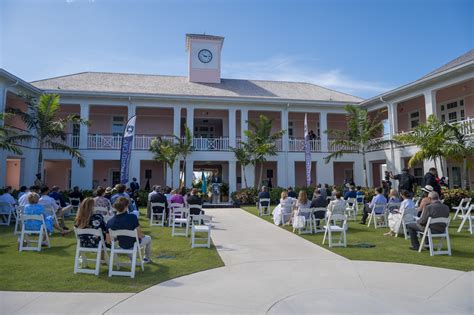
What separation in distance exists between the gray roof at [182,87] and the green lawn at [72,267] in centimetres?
1390

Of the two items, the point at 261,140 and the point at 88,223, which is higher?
the point at 261,140

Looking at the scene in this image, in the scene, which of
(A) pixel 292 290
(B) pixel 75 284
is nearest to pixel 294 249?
(A) pixel 292 290

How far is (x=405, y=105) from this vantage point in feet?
72.8

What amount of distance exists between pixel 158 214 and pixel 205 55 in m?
17.6

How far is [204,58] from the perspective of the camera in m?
25.7

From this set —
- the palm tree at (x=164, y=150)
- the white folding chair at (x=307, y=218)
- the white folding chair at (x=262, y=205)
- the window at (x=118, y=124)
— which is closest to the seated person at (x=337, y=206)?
the white folding chair at (x=307, y=218)

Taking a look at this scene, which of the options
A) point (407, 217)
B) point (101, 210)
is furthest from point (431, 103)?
point (101, 210)

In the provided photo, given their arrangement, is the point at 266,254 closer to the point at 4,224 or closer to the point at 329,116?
the point at 4,224

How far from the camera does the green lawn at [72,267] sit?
4.80 metres

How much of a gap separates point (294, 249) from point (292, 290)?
2.94m

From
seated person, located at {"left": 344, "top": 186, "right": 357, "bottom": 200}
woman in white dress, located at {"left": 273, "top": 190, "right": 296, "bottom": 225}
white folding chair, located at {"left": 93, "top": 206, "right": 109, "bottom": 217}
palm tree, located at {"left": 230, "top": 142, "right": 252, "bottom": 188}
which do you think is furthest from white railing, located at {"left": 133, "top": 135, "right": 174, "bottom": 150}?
seated person, located at {"left": 344, "top": 186, "right": 357, "bottom": 200}

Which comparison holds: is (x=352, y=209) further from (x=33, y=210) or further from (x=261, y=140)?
(x=33, y=210)

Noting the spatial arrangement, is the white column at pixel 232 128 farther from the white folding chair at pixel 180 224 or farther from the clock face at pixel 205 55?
the white folding chair at pixel 180 224

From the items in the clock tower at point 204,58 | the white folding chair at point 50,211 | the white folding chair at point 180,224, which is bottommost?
the white folding chair at point 180,224
